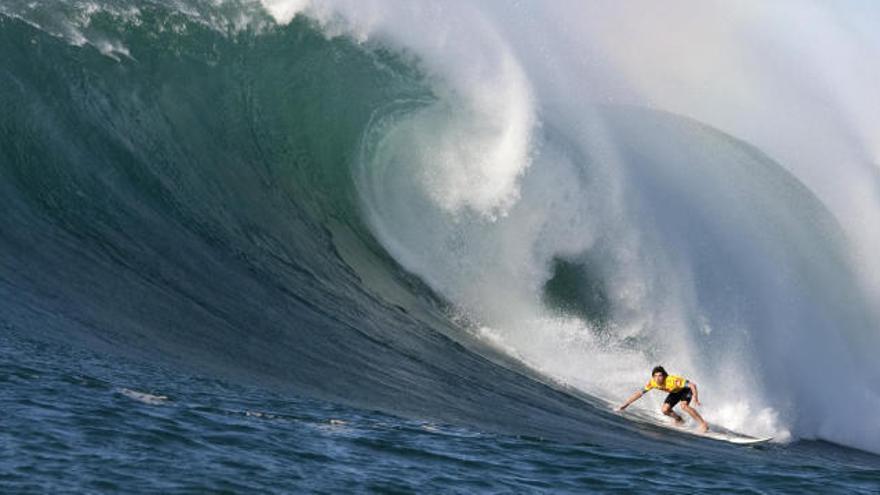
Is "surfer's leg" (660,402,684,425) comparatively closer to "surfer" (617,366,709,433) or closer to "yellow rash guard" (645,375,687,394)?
"surfer" (617,366,709,433)

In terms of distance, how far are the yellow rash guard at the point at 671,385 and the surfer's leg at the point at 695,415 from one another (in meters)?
0.19

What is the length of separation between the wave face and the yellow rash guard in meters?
0.58

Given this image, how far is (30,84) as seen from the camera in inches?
614

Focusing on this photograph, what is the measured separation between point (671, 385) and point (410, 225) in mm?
4532

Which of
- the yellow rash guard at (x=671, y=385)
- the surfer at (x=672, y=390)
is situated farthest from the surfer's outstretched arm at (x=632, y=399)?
the yellow rash guard at (x=671, y=385)

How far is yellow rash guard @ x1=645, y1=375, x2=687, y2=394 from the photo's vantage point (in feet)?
48.3

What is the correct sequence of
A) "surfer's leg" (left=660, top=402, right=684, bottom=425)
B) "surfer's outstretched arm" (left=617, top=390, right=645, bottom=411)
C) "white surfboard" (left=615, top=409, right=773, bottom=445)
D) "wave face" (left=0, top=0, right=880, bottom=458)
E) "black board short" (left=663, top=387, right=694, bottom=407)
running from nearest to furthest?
"wave face" (left=0, top=0, right=880, bottom=458) → "white surfboard" (left=615, top=409, right=773, bottom=445) → "surfer's outstretched arm" (left=617, top=390, right=645, bottom=411) → "surfer's leg" (left=660, top=402, right=684, bottom=425) → "black board short" (left=663, top=387, right=694, bottom=407)

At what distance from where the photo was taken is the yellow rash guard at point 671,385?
14.7 m

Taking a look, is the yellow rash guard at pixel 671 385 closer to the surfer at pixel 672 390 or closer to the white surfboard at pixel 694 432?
the surfer at pixel 672 390

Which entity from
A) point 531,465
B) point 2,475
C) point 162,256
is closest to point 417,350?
point 162,256

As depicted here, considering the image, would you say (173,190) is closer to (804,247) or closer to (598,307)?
(598,307)

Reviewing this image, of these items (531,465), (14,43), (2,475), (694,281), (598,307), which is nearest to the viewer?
(2,475)

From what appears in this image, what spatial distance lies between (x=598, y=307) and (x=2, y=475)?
10760 mm

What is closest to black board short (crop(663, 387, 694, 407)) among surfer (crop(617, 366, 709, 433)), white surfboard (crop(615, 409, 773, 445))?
surfer (crop(617, 366, 709, 433))
